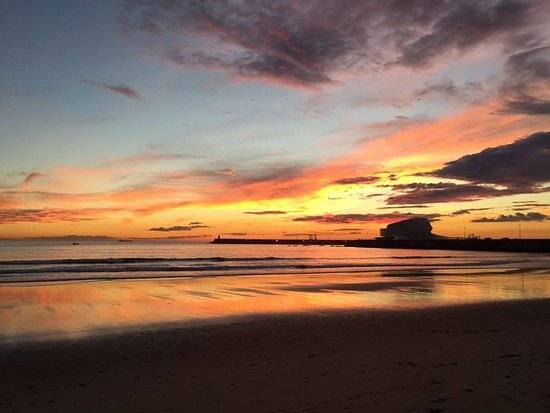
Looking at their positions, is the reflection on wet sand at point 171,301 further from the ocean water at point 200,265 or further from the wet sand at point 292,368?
the ocean water at point 200,265

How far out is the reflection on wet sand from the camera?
15.6 metres

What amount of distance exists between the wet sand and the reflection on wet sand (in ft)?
7.61

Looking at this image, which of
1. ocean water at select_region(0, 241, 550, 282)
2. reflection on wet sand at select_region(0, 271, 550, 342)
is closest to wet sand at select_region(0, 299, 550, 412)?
reflection on wet sand at select_region(0, 271, 550, 342)

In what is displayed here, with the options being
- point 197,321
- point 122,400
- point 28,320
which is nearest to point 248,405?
point 122,400

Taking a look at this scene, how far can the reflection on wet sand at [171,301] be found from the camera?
15636 millimetres

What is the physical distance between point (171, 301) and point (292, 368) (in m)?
13.0

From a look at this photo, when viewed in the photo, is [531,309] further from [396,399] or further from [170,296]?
[170,296]

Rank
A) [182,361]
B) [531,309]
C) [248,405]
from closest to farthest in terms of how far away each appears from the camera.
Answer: [248,405] < [182,361] < [531,309]

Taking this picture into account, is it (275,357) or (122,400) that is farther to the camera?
(275,357)

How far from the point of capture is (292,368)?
383 inches

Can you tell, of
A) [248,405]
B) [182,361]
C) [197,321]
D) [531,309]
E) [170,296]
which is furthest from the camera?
[170,296]

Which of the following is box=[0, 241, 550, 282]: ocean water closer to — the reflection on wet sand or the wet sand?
the reflection on wet sand

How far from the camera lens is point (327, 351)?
37.0 feet

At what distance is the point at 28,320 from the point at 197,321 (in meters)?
6.25
